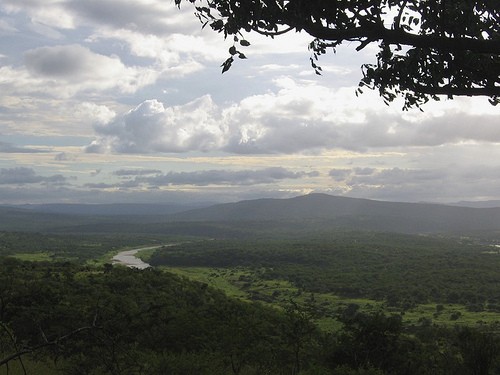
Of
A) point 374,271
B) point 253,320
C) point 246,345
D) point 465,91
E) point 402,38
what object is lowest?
point 374,271

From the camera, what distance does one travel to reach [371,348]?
34.2 m

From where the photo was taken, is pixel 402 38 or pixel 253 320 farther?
pixel 253 320

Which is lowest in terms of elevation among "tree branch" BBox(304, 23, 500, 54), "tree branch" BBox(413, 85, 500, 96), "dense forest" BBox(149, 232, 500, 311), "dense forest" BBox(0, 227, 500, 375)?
"dense forest" BBox(149, 232, 500, 311)

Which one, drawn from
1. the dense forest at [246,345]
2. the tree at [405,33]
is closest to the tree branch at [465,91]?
the tree at [405,33]

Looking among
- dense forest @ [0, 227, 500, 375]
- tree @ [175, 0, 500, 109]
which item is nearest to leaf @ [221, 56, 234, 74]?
tree @ [175, 0, 500, 109]

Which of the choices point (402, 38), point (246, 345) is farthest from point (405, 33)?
point (246, 345)

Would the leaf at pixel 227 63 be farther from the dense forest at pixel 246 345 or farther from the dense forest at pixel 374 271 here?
the dense forest at pixel 374 271

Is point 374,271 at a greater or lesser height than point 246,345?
lesser

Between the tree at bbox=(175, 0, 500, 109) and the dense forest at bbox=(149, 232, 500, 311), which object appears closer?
the tree at bbox=(175, 0, 500, 109)

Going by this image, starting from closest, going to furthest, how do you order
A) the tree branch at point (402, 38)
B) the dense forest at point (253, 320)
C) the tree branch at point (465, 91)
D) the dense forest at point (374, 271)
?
the tree branch at point (402, 38) → the tree branch at point (465, 91) → the dense forest at point (253, 320) → the dense forest at point (374, 271)

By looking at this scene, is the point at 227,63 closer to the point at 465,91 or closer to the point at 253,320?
the point at 465,91

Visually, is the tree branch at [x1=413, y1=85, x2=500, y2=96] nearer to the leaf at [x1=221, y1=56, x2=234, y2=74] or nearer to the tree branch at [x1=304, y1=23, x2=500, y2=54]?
the tree branch at [x1=304, y1=23, x2=500, y2=54]

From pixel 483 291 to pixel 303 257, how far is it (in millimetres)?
77433

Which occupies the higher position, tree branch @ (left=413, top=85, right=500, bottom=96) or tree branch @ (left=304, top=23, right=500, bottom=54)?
tree branch @ (left=304, top=23, right=500, bottom=54)
